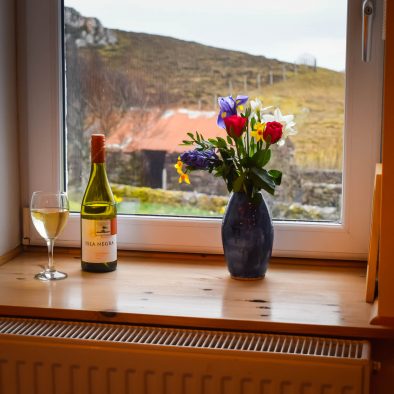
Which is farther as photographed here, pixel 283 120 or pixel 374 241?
pixel 283 120

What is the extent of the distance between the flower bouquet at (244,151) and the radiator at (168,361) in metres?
0.34

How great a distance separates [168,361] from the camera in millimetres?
1268

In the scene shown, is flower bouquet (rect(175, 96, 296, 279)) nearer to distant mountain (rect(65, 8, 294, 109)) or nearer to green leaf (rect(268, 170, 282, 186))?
green leaf (rect(268, 170, 282, 186))

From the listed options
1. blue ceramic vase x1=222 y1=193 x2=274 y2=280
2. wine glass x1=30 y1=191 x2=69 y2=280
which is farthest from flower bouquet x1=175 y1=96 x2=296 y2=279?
wine glass x1=30 y1=191 x2=69 y2=280

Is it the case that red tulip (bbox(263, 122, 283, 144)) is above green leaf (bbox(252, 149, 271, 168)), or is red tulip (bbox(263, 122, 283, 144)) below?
above

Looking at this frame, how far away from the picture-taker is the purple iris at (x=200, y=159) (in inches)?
58.9

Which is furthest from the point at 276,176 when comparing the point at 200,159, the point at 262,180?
the point at 200,159

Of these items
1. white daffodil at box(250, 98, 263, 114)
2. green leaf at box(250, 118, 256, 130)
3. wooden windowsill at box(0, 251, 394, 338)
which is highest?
white daffodil at box(250, 98, 263, 114)

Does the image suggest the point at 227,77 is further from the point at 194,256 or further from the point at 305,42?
the point at 194,256

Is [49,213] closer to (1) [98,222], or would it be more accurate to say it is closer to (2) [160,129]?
(1) [98,222]

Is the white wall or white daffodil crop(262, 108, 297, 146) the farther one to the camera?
the white wall

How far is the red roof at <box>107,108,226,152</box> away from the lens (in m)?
1.72

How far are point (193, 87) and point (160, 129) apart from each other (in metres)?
0.13

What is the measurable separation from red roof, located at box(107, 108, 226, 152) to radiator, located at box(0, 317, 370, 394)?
550 mm
